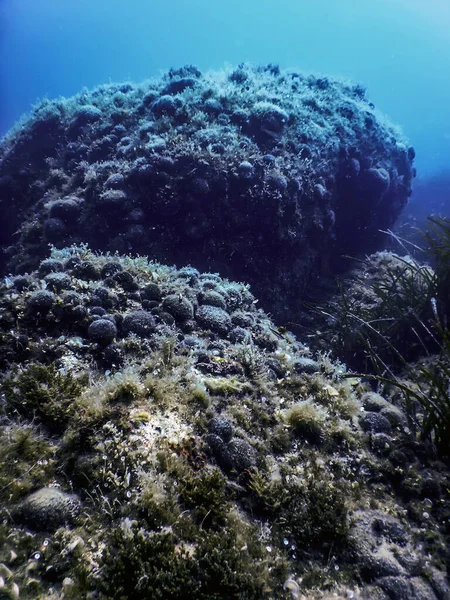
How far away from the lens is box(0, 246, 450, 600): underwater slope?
2938 mm

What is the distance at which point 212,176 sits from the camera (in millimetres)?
10789

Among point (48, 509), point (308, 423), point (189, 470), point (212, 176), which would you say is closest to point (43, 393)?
point (48, 509)

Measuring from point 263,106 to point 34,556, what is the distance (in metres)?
13.9

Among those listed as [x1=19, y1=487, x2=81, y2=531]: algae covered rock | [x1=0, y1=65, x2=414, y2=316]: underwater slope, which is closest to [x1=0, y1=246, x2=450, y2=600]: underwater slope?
[x1=19, y1=487, x2=81, y2=531]: algae covered rock

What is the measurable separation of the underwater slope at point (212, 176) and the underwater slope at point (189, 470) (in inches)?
204

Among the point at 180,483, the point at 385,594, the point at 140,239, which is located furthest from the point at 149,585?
the point at 140,239

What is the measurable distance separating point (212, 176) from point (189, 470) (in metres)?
9.11

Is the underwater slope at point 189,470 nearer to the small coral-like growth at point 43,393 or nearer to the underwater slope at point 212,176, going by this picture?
the small coral-like growth at point 43,393

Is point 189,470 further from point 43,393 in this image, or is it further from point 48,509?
point 43,393

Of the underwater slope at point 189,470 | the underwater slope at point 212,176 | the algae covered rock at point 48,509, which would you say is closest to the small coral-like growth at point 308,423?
the underwater slope at point 189,470

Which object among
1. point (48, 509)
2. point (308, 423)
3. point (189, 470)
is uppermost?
point (308, 423)

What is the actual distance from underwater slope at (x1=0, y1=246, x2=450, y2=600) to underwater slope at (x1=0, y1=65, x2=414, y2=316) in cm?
517

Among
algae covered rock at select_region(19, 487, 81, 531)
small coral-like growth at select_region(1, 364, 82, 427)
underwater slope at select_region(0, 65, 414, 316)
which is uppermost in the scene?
underwater slope at select_region(0, 65, 414, 316)

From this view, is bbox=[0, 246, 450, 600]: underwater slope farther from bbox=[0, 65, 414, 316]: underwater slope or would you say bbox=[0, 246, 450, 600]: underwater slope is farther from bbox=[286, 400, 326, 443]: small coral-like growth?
bbox=[0, 65, 414, 316]: underwater slope
